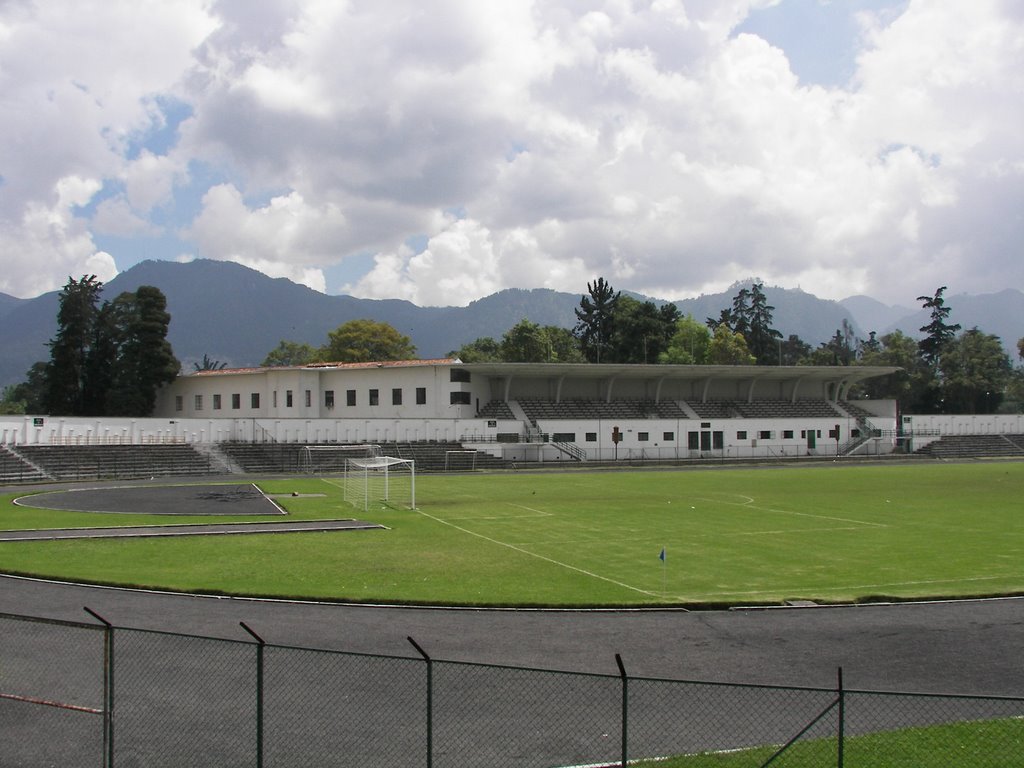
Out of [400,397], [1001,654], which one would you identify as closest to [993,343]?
[400,397]

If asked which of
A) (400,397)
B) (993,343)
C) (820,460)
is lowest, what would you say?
(820,460)

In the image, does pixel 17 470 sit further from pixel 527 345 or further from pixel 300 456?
A: pixel 527 345

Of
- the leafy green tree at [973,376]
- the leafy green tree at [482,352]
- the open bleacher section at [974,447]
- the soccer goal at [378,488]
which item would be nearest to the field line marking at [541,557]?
the soccer goal at [378,488]

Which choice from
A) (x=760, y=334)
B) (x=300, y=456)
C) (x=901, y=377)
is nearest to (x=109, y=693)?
(x=300, y=456)

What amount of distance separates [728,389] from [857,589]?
82.8 m

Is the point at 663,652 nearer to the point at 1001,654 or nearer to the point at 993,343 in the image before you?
the point at 1001,654

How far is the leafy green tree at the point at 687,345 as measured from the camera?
391 feet

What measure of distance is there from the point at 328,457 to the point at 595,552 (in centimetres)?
4968

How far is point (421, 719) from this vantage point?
10312 millimetres

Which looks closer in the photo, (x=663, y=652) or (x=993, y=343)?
(x=663, y=652)

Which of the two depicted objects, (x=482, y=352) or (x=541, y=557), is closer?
(x=541, y=557)

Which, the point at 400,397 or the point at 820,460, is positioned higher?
the point at 400,397

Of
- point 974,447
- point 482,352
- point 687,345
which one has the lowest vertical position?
point 974,447

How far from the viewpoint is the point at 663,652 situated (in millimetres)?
13695
